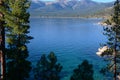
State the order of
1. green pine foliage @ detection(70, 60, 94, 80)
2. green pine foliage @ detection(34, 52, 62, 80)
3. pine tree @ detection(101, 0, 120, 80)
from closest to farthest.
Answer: pine tree @ detection(101, 0, 120, 80)
green pine foliage @ detection(70, 60, 94, 80)
green pine foliage @ detection(34, 52, 62, 80)

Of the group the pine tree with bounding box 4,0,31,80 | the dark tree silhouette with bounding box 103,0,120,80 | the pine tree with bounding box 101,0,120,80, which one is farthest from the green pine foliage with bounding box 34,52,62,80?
the dark tree silhouette with bounding box 103,0,120,80

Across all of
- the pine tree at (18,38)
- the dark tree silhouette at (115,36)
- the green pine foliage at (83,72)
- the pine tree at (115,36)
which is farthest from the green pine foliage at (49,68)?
the dark tree silhouette at (115,36)

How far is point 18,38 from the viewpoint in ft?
105

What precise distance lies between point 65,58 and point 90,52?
56.1 ft

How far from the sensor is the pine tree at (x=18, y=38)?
30.3 meters

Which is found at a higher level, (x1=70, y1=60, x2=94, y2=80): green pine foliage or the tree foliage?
the tree foliage

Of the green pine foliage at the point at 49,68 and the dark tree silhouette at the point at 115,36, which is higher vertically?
the dark tree silhouette at the point at 115,36

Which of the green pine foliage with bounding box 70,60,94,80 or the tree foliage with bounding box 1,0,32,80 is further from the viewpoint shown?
the green pine foliage with bounding box 70,60,94,80

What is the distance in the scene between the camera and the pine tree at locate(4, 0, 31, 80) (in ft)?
99.5

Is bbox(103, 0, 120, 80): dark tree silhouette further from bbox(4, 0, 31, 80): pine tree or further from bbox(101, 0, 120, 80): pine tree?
bbox(4, 0, 31, 80): pine tree

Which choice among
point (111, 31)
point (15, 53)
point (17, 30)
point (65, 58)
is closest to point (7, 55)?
point (15, 53)

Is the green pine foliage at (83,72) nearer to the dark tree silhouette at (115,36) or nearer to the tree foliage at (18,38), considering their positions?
the dark tree silhouette at (115,36)

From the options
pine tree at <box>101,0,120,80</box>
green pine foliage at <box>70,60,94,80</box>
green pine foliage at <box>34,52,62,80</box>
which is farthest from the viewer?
green pine foliage at <box>34,52,62,80</box>

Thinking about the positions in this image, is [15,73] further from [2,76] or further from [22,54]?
[2,76]
